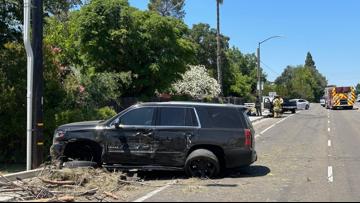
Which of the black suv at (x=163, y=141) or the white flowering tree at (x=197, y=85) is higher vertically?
the white flowering tree at (x=197, y=85)

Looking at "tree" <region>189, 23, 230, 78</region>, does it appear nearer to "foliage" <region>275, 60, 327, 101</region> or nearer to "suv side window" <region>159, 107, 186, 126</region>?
"foliage" <region>275, 60, 327, 101</region>

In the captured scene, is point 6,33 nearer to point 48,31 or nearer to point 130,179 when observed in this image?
point 130,179

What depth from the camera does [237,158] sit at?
1344 cm

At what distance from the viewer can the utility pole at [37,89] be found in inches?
571

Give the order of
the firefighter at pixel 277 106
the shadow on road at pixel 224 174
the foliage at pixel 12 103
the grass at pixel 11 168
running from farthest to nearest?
the firefighter at pixel 277 106
the foliage at pixel 12 103
the grass at pixel 11 168
the shadow on road at pixel 224 174

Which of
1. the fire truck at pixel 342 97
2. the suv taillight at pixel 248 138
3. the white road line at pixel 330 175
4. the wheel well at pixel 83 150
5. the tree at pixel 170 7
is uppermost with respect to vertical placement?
the tree at pixel 170 7

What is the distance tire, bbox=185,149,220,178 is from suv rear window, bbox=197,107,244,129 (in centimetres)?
78

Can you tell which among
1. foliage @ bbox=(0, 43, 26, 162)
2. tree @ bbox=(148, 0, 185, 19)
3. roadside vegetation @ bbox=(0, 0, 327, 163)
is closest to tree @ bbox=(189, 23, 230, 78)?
tree @ bbox=(148, 0, 185, 19)

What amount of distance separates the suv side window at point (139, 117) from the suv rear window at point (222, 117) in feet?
3.98

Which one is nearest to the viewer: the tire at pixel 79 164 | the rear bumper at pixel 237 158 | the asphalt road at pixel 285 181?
the asphalt road at pixel 285 181

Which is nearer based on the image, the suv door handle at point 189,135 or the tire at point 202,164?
the tire at point 202,164

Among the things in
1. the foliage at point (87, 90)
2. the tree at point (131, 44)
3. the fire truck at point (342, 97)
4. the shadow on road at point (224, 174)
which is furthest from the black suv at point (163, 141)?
the fire truck at point (342, 97)

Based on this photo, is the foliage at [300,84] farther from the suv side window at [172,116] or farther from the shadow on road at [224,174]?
the suv side window at [172,116]

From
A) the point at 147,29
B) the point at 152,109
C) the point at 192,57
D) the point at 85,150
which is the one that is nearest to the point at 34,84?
the point at 85,150
